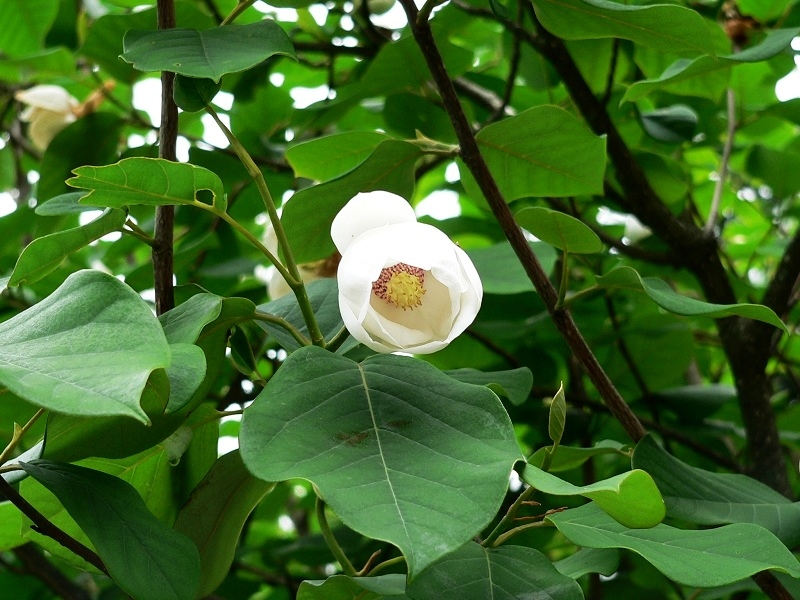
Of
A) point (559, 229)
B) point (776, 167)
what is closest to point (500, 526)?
point (559, 229)

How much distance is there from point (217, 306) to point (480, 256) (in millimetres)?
551

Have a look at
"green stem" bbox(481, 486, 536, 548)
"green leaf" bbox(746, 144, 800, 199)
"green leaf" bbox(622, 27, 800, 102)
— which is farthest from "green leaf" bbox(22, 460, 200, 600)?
"green leaf" bbox(746, 144, 800, 199)

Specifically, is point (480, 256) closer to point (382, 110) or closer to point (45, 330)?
point (382, 110)

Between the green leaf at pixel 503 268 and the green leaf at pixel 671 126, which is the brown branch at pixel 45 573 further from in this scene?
the green leaf at pixel 671 126

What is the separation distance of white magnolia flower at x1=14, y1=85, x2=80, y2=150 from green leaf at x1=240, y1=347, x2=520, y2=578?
3.08 ft

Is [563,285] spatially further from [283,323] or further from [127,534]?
[127,534]

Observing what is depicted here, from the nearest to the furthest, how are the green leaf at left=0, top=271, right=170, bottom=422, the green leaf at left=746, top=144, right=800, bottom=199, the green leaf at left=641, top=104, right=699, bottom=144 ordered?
the green leaf at left=0, top=271, right=170, bottom=422
the green leaf at left=641, top=104, right=699, bottom=144
the green leaf at left=746, top=144, right=800, bottom=199

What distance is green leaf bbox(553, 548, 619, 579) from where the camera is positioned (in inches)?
30.2

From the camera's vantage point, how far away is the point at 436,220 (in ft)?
4.69

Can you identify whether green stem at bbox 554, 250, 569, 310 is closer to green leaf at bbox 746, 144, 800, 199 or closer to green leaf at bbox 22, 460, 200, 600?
green leaf at bbox 22, 460, 200, 600

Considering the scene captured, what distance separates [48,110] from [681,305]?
1.06 m

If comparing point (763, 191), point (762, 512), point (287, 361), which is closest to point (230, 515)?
point (287, 361)

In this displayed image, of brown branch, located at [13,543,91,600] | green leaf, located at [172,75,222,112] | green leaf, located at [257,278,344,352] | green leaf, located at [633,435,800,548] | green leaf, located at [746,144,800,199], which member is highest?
green leaf, located at [172,75,222,112]

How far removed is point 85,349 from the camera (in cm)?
51
